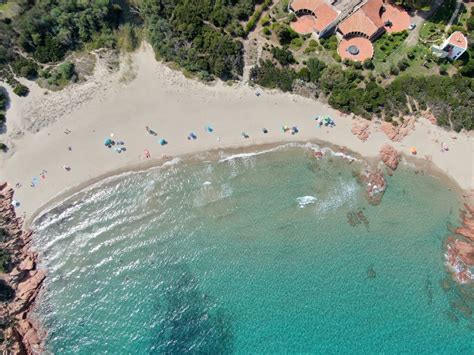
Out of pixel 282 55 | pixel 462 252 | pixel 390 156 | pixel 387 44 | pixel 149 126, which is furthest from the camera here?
pixel 387 44

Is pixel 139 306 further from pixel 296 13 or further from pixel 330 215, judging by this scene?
pixel 296 13

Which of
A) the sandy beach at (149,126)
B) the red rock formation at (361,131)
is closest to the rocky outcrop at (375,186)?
the sandy beach at (149,126)

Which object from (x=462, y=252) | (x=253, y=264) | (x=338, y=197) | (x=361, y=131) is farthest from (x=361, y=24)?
(x=253, y=264)

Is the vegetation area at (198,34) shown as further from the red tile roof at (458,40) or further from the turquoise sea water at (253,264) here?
the red tile roof at (458,40)

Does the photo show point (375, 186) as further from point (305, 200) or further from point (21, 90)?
point (21, 90)

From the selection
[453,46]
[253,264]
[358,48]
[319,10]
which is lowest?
[253,264]

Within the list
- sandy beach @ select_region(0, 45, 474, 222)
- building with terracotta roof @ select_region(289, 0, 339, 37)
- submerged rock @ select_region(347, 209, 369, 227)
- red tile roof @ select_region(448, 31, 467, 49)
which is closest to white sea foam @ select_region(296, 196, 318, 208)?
submerged rock @ select_region(347, 209, 369, 227)
